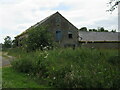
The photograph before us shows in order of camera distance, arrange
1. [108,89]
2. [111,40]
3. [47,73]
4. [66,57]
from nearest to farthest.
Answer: [108,89]
[47,73]
[66,57]
[111,40]

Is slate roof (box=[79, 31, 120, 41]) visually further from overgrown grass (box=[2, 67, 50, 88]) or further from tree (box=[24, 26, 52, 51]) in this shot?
overgrown grass (box=[2, 67, 50, 88])

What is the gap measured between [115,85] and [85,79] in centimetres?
106

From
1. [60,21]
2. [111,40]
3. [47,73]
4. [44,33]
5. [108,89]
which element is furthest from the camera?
[111,40]

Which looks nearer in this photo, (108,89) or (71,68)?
(108,89)

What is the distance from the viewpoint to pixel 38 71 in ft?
33.2

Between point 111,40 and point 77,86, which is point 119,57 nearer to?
point 77,86

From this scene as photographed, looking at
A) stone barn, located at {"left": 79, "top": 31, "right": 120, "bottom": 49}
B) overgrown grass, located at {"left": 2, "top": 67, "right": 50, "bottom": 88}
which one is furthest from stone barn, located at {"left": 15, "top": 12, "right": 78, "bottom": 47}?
overgrown grass, located at {"left": 2, "top": 67, "right": 50, "bottom": 88}

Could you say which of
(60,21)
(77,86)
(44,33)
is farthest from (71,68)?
(60,21)

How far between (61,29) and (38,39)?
65.1 ft

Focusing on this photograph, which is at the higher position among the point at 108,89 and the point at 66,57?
the point at 66,57

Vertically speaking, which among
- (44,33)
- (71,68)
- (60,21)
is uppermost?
(60,21)

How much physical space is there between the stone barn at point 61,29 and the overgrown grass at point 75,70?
24088 millimetres

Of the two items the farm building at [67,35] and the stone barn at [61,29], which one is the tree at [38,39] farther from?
the stone barn at [61,29]

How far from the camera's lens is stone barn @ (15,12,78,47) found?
36.1m
